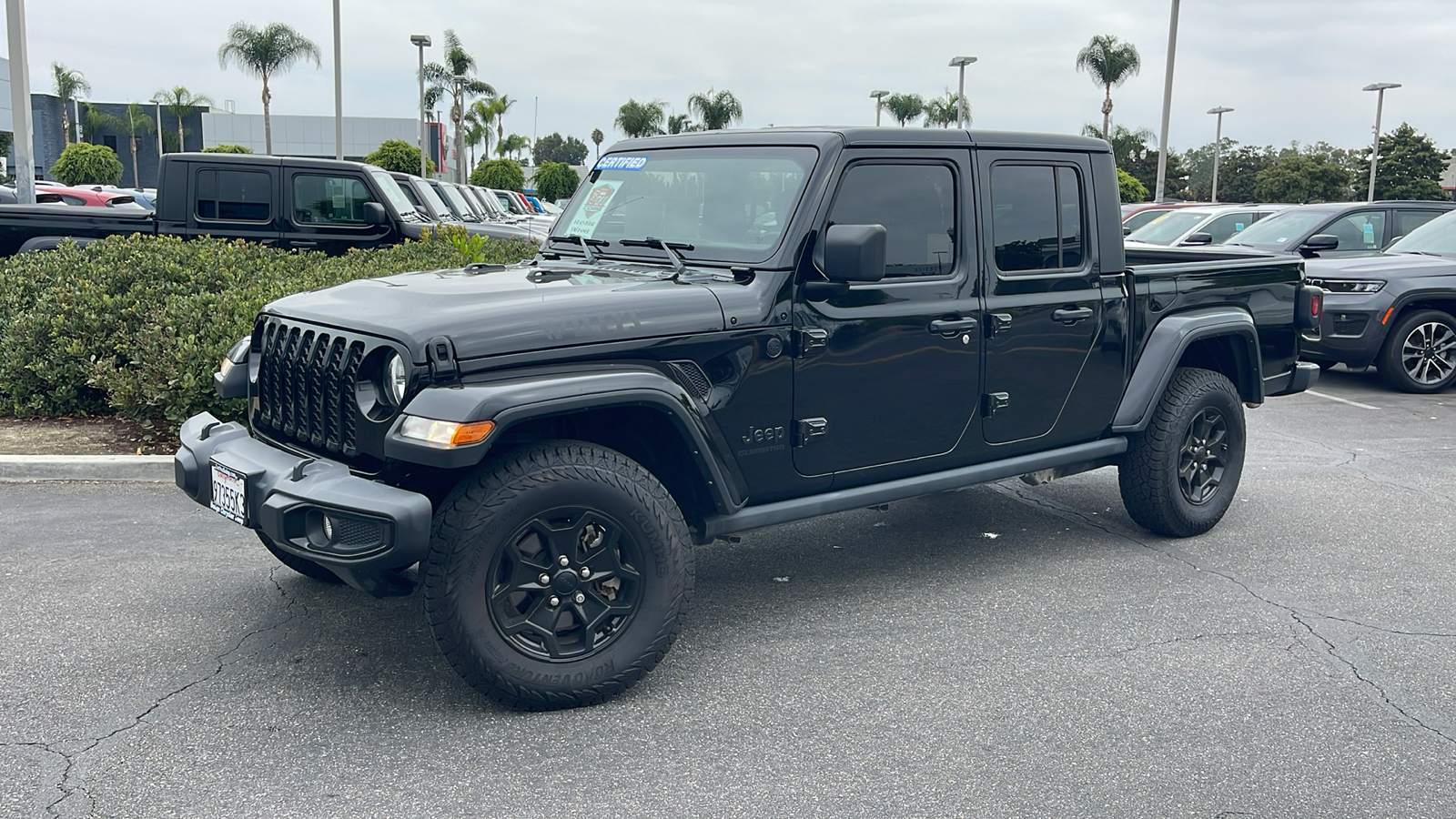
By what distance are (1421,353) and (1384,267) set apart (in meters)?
0.86

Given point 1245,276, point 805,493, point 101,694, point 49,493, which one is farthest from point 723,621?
point 49,493

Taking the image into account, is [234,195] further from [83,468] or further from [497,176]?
[497,176]

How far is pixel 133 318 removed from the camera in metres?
7.66

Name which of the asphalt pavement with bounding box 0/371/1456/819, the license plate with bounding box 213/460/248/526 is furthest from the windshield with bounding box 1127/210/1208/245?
the license plate with bounding box 213/460/248/526

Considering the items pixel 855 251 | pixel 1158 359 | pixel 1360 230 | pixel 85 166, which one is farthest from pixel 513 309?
pixel 85 166

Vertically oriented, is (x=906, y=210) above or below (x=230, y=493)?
above

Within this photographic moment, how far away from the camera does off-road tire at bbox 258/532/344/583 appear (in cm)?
459

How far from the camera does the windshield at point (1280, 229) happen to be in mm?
12453

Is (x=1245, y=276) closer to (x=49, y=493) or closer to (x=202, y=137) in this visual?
(x=49, y=493)

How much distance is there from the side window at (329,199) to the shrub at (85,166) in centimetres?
4295

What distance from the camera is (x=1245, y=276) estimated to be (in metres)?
5.99

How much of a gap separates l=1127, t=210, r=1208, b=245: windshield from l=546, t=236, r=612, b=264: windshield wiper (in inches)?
478


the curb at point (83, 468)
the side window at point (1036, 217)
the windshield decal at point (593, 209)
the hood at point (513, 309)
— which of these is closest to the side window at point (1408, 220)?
the side window at point (1036, 217)

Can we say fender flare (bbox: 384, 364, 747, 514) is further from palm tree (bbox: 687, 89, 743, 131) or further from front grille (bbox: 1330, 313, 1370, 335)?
palm tree (bbox: 687, 89, 743, 131)
